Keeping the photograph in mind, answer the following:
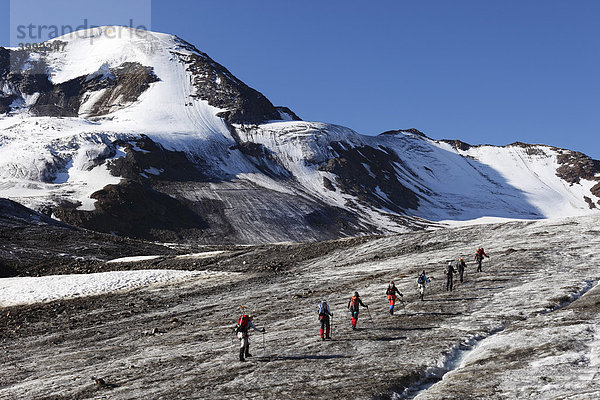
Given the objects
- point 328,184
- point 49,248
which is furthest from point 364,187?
point 49,248

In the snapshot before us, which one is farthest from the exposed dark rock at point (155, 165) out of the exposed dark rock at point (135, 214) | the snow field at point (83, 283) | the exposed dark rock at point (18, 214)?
the snow field at point (83, 283)

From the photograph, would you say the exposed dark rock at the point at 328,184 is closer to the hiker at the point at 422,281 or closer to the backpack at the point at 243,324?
the hiker at the point at 422,281

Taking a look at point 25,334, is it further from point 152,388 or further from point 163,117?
point 163,117

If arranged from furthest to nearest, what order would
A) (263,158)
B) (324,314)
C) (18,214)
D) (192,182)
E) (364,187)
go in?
(364,187), (263,158), (192,182), (18,214), (324,314)

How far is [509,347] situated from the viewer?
762 inches

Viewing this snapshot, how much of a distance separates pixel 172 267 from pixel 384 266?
2155 centimetres

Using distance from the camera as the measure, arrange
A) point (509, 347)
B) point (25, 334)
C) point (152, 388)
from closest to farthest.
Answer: point (152, 388)
point (509, 347)
point (25, 334)

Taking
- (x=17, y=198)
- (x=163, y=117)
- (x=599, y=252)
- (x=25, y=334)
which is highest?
(x=163, y=117)

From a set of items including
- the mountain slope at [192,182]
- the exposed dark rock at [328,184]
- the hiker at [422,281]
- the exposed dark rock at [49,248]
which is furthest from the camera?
the exposed dark rock at [328,184]

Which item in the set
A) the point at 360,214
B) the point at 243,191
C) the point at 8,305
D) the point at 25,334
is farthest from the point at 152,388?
the point at 360,214

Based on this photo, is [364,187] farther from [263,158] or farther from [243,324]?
[243,324]

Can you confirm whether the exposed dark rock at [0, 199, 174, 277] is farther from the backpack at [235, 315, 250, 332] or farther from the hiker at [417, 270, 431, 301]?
the backpack at [235, 315, 250, 332]

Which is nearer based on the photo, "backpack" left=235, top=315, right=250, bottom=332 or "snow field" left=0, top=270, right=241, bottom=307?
"backpack" left=235, top=315, right=250, bottom=332

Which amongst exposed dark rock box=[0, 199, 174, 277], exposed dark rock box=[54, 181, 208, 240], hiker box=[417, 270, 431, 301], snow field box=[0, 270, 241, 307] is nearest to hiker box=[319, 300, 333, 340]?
hiker box=[417, 270, 431, 301]
